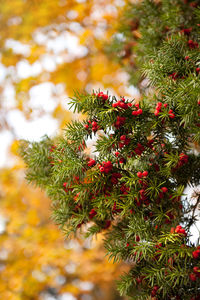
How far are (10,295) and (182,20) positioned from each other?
56.6 inches

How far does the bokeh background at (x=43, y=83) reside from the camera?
1.62 metres

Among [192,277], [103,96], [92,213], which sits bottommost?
[192,277]

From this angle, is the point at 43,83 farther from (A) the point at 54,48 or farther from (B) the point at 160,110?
(B) the point at 160,110

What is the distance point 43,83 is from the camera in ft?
5.99

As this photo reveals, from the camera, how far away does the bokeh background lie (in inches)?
63.9

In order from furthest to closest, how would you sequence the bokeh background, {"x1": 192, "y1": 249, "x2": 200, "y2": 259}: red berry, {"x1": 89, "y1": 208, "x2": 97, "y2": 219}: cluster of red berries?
the bokeh background, {"x1": 89, "y1": 208, "x2": 97, "y2": 219}: cluster of red berries, {"x1": 192, "y1": 249, "x2": 200, "y2": 259}: red berry

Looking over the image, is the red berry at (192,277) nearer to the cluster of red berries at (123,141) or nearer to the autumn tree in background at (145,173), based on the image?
the autumn tree in background at (145,173)

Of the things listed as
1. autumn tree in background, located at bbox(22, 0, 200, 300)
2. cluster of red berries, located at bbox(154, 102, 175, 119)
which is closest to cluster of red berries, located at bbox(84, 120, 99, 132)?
autumn tree in background, located at bbox(22, 0, 200, 300)

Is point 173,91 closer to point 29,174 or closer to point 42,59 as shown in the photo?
point 29,174

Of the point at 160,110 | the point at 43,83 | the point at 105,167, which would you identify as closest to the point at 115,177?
the point at 105,167

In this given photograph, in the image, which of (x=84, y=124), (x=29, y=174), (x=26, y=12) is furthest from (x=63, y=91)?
(x=84, y=124)

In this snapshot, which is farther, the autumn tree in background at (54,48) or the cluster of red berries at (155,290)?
the autumn tree in background at (54,48)

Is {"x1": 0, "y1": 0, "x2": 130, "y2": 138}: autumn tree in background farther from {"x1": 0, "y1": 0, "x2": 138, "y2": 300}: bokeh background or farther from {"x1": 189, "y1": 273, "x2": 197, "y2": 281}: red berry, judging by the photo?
{"x1": 189, "y1": 273, "x2": 197, "y2": 281}: red berry

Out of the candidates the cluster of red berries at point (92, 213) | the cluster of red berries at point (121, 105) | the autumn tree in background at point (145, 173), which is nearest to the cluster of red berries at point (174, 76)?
the autumn tree in background at point (145, 173)
